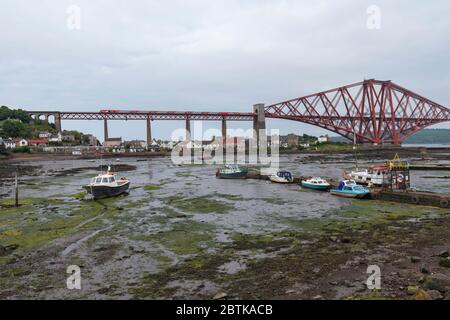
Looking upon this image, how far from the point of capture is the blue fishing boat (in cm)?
3625

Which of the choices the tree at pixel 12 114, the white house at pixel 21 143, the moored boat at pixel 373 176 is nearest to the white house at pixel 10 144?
the white house at pixel 21 143

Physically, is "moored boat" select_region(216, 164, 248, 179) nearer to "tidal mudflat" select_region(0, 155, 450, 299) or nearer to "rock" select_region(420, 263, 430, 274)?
"tidal mudflat" select_region(0, 155, 450, 299)

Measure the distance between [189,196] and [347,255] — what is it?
25.6m

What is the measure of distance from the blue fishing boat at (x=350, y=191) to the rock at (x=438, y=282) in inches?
850

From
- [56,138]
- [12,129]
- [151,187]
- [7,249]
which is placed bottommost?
[7,249]

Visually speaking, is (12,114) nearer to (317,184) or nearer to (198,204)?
(198,204)

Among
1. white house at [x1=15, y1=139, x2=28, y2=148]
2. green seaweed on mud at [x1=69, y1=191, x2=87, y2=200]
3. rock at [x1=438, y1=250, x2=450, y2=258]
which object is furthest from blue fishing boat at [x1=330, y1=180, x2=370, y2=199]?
white house at [x1=15, y1=139, x2=28, y2=148]

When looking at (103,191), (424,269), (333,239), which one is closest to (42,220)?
(103,191)

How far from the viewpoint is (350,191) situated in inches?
1471

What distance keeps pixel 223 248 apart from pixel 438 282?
10.8 metres

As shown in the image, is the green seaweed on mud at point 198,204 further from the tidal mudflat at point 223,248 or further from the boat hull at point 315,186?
the boat hull at point 315,186

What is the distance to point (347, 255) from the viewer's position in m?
18.5

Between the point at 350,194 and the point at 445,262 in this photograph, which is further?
the point at 350,194

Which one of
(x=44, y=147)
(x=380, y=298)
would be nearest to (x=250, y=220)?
(x=380, y=298)
